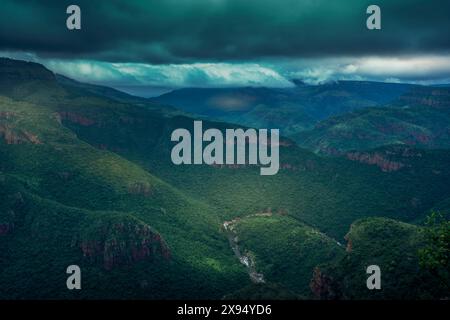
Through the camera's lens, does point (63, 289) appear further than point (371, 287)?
Yes
